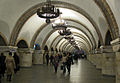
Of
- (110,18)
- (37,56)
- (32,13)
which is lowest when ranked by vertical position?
(37,56)

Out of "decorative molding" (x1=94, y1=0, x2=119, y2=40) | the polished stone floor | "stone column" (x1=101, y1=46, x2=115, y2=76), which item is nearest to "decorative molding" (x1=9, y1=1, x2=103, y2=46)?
"stone column" (x1=101, y1=46, x2=115, y2=76)

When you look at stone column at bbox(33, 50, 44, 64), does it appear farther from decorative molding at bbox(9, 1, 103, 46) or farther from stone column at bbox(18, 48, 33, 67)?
decorative molding at bbox(9, 1, 103, 46)

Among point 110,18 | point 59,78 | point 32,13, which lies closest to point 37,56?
point 32,13

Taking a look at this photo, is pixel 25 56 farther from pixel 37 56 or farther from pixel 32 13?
pixel 32 13

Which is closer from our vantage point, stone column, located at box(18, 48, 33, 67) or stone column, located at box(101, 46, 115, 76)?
stone column, located at box(101, 46, 115, 76)

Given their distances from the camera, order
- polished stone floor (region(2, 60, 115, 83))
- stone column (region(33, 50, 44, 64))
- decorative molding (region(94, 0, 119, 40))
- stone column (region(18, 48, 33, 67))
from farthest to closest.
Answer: stone column (region(33, 50, 44, 64))
stone column (region(18, 48, 33, 67))
polished stone floor (region(2, 60, 115, 83))
decorative molding (region(94, 0, 119, 40))

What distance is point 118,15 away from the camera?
6.55m

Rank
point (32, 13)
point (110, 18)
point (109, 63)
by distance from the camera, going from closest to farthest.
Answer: point (110, 18), point (109, 63), point (32, 13)

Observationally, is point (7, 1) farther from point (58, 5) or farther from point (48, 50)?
point (48, 50)

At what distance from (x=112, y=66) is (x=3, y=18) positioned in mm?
7425

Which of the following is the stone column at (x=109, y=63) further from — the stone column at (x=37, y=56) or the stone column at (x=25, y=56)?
the stone column at (x=37, y=56)

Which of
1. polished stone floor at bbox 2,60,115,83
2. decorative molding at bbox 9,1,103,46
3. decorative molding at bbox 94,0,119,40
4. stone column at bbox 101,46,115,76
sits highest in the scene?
decorative molding at bbox 9,1,103,46


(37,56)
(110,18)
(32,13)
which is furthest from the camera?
(37,56)

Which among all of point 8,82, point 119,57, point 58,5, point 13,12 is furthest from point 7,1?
point 119,57
